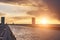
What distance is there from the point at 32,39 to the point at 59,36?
649cm

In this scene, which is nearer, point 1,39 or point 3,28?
point 1,39

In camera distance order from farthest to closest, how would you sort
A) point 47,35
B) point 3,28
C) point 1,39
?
1. point 47,35
2. point 3,28
3. point 1,39

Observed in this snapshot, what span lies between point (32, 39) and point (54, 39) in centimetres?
553

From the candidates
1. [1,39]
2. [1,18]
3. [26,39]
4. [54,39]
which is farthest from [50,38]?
[1,39]

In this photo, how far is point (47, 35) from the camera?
189ft

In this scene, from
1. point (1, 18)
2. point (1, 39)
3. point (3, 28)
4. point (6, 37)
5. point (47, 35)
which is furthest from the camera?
point (47, 35)

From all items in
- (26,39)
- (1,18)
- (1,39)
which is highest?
(1,18)

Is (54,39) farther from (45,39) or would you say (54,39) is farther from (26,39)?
(26,39)

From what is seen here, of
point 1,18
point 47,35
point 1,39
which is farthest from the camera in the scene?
point 47,35

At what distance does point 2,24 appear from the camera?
24.3 metres

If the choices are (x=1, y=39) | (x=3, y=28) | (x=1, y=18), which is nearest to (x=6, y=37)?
(x=1, y=39)

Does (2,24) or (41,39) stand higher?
(2,24)

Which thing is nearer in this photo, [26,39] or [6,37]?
[6,37]

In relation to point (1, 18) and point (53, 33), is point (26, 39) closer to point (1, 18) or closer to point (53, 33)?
point (53, 33)
